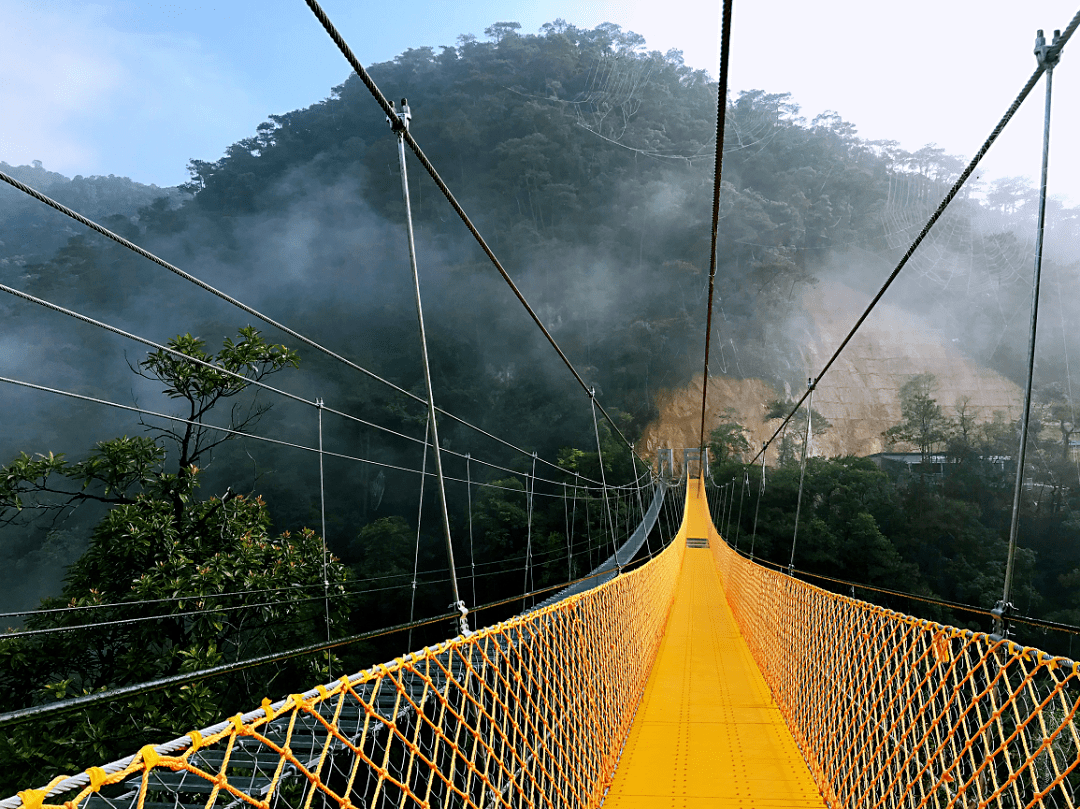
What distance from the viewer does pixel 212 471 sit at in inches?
731

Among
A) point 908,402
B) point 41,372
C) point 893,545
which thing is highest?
point 908,402

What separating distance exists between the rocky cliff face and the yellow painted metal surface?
15061mm

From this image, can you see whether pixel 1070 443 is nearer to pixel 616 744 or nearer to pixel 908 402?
pixel 908 402

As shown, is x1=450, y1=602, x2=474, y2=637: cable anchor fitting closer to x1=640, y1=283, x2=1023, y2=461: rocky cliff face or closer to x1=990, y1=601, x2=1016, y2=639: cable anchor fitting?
x1=990, y1=601, x2=1016, y2=639: cable anchor fitting

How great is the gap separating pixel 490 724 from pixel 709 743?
892 mm

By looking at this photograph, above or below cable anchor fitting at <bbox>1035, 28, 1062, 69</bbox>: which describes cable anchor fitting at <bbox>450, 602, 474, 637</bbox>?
below

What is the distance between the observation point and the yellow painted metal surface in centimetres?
130

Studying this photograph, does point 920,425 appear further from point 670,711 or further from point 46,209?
point 46,209

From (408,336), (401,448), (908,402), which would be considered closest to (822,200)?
(908,402)

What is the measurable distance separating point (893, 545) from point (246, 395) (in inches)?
711

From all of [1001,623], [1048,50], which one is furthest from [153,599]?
[1048,50]

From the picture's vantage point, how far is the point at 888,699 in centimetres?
159

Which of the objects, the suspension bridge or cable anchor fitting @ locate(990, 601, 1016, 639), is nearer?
the suspension bridge

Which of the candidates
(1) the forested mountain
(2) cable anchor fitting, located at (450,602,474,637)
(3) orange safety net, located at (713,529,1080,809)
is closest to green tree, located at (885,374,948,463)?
(3) orange safety net, located at (713,529,1080,809)
